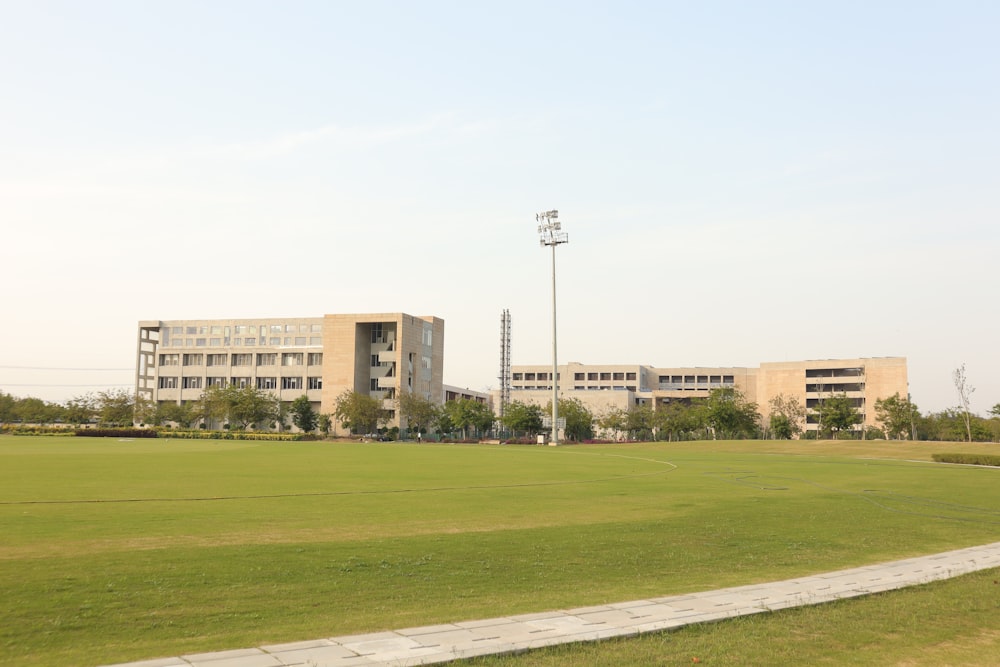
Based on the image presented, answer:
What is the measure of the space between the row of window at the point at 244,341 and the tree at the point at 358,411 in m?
22.3

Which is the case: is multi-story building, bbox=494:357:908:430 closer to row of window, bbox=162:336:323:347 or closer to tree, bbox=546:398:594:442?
tree, bbox=546:398:594:442

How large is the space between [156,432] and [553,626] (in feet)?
374

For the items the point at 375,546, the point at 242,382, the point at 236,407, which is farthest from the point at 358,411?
the point at 375,546

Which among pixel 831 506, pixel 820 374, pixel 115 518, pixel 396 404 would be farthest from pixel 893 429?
Result: pixel 115 518

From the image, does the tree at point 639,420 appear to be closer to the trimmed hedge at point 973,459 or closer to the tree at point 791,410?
the tree at point 791,410

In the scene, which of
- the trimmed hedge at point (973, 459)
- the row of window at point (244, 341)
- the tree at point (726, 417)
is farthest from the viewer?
the row of window at point (244, 341)

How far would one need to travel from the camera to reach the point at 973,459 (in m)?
53.0

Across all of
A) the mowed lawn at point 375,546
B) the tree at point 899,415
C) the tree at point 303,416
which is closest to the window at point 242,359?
the tree at point 303,416

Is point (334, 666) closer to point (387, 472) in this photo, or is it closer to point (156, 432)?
point (387, 472)

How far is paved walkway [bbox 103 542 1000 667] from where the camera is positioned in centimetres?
747

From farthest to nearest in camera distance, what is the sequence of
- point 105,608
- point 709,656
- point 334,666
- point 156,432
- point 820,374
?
A: point 820,374
point 156,432
point 105,608
point 709,656
point 334,666

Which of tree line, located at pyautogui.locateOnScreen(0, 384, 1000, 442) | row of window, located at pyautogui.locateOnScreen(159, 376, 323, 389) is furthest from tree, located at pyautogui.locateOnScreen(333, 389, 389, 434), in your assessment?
row of window, located at pyautogui.locateOnScreen(159, 376, 323, 389)

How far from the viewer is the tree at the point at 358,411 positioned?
132 metres

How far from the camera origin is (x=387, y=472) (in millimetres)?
35812
